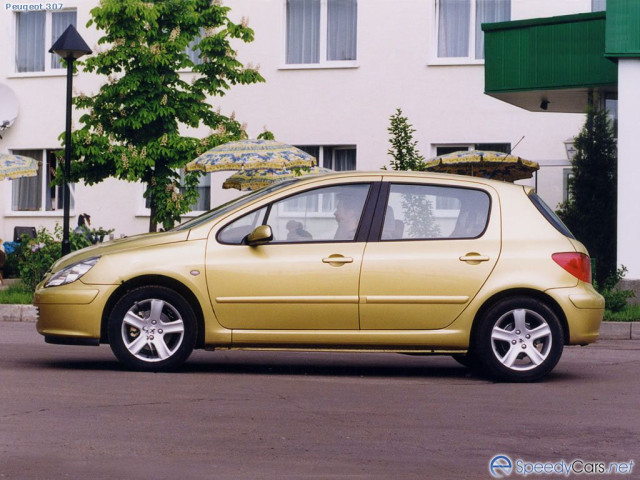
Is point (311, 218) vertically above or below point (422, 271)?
above

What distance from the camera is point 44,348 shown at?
12.8 m

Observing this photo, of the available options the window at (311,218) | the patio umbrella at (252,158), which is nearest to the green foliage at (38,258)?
the patio umbrella at (252,158)

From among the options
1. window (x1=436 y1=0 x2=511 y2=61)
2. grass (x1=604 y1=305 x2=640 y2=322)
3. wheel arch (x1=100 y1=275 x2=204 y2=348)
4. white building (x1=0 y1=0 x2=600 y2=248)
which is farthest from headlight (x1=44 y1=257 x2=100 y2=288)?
window (x1=436 y1=0 x2=511 y2=61)

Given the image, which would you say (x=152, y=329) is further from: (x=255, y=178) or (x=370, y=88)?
(x=370, y=88)

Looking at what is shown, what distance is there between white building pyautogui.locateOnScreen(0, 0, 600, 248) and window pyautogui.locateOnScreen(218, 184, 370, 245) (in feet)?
50.8

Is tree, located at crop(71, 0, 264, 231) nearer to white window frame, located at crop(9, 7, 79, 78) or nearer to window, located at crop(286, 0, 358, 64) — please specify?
window, located at crop(286, 0, 358, 64)

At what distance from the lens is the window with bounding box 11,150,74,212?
1191 inches

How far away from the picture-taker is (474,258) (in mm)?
10234

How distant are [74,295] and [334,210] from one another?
2.13 metres

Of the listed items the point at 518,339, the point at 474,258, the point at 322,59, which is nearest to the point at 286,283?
the point at 474,258

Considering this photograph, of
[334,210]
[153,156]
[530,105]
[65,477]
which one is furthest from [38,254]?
[65,477]

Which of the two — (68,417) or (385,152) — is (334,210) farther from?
(385,152)

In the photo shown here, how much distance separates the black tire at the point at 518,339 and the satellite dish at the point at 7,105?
21503 mm

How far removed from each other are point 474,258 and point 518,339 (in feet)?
2.36
